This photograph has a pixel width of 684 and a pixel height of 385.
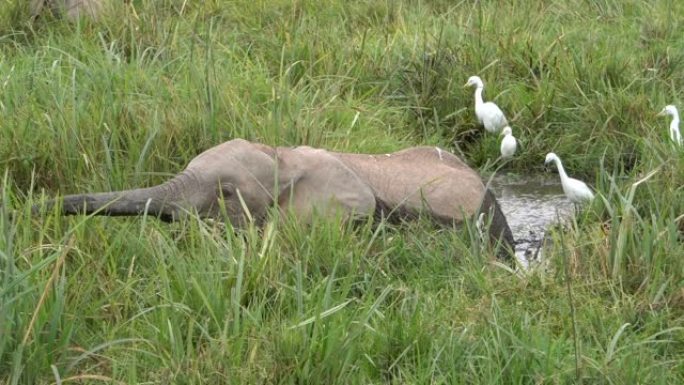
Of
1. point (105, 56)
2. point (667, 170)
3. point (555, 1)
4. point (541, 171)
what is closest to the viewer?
point (667, 170)

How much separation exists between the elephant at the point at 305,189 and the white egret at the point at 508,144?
100 cm

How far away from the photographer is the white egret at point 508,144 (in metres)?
7.20

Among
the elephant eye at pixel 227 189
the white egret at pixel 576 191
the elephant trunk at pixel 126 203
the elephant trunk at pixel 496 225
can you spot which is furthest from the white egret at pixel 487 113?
the elephant trunk at pixel 126 203

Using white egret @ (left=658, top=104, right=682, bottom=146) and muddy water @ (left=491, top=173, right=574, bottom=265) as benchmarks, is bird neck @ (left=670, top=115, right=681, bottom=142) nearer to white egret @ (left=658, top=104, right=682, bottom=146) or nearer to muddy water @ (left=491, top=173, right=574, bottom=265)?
white egret @ (left=658, top=104, right=682, bottom=146)

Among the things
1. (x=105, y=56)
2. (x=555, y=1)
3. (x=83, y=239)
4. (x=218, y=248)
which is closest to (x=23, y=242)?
(x=83, y=239)

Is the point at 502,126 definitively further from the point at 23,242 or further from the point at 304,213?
the point at 23,242

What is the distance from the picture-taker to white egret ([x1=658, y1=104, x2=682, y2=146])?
21.1 feet

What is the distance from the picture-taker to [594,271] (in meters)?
5.00

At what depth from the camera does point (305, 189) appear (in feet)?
18.4

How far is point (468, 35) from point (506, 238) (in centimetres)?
228

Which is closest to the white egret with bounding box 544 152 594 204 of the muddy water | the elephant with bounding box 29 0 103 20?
the muddy water

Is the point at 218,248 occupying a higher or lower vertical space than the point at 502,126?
higher

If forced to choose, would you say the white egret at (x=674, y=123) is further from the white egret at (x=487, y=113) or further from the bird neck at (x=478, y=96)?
the bird neck at (x=478, y=96)

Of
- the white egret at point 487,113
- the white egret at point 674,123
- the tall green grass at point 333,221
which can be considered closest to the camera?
the tall green grass at point 333,221
